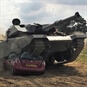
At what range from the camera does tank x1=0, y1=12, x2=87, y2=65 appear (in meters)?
19.1

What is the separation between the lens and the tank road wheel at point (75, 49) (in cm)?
2077

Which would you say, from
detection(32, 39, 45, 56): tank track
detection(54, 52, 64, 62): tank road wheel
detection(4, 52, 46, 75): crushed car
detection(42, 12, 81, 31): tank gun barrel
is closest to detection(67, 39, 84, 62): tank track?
detection(54, 52, 64, 62): tank road wheel

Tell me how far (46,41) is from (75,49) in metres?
2.33

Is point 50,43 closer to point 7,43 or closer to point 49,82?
point 7,43

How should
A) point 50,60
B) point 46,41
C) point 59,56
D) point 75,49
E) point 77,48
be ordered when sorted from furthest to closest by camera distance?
point 59,56 → point 50,60 → point 75,49 → point 77,48 → point 46,41

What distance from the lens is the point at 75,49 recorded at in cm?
2103

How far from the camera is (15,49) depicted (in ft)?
67.1

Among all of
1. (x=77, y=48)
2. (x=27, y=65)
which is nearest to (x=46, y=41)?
(x=77, y=48)

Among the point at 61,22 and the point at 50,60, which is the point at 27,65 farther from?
the point at 50,60

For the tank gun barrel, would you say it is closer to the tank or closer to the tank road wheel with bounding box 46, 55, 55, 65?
the tank

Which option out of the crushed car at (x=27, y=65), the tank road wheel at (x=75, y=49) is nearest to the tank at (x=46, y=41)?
the tank road wheel at (x=75, y=49)

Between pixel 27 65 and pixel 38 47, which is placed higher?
pixel 38 47

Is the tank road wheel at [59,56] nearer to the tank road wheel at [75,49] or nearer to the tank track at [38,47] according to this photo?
the tank road wheel at [75,49]

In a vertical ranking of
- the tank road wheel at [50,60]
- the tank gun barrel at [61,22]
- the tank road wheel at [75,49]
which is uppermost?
the tank gun barrel at [61,22]
